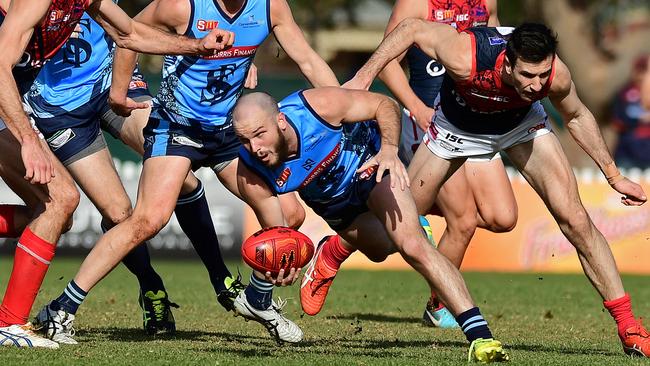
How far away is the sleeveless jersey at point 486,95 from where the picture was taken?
780cm

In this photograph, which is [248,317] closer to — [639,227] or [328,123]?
[328,123]

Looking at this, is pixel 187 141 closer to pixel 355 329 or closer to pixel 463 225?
pixel 355 329

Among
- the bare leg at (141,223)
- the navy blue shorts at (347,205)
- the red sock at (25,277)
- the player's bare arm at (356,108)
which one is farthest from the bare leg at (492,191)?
the red sock at (25,277)

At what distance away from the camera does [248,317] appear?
334 inches

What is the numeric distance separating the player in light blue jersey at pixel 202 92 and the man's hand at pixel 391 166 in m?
1.25

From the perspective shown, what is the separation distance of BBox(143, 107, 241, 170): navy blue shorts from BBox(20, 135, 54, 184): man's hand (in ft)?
4.15

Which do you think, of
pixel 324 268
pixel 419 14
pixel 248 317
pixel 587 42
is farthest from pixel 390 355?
pixel 587 42

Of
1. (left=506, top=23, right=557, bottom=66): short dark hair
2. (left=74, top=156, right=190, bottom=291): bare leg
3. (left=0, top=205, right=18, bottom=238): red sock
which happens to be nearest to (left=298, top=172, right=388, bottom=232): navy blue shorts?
(left=74, top=156, right=190, bottom=291): bare leg

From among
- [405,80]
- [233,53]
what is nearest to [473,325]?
[233,53]

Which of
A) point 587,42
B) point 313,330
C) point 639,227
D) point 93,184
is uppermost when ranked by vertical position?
point 93,184

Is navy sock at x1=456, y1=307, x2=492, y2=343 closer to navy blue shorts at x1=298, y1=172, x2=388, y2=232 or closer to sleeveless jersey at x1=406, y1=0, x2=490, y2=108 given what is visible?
navy blue shorts at x1=298, y1=172, x2=388, y2=232

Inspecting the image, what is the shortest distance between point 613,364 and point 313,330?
2.59m

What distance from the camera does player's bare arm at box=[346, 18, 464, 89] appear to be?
7.86 m

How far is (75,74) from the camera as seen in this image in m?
9.02
